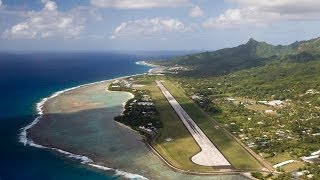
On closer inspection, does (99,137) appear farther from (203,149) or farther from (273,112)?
(273,112)

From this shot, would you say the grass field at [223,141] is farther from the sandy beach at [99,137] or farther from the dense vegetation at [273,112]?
the sandy beach at [99,137]

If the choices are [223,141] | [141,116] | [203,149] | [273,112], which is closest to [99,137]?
[141,116]

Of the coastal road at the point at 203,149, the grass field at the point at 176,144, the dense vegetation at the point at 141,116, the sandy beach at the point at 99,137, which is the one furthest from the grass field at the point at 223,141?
the dense vegetation at the point at 141,116

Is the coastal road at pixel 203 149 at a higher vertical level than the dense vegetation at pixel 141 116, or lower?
lower

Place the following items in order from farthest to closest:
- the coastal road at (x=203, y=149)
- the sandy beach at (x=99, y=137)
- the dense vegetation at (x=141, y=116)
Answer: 1. the dense vegetation at (x=141, y=116)
2. the coastal road at (x=203, y=149)
3. the sandy beach at (x=99, y=137)

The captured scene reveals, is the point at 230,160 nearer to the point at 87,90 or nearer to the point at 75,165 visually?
the point at 75,165

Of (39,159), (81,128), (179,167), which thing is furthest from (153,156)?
(81,128)
